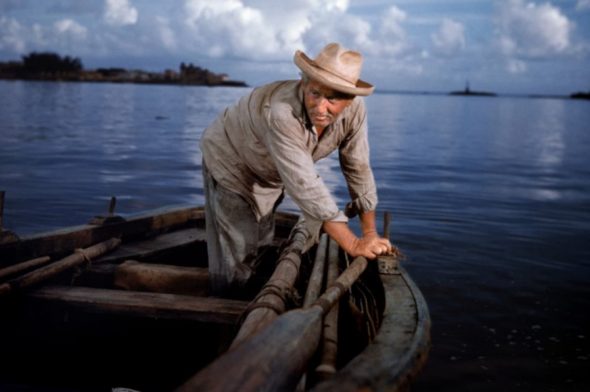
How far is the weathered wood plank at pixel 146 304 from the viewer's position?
3160mm

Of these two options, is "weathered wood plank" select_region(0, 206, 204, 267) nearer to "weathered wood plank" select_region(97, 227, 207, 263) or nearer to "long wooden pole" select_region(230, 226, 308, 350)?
"weathered wood plank" select_region(97, 227, 207, 263)

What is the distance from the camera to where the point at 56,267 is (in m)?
3.61

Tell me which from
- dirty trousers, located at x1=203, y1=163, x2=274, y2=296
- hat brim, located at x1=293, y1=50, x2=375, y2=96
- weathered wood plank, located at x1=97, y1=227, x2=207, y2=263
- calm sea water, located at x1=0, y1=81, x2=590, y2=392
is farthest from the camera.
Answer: calm sea water, located at x1=0, y1=81, x2=590, y2=392

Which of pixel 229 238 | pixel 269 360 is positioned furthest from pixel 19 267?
pixel 269 360

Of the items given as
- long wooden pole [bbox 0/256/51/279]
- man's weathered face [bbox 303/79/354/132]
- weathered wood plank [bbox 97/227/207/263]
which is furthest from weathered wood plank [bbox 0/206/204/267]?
man's weathered face [bbox 303/79/354/132]

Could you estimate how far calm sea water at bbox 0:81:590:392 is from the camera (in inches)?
199

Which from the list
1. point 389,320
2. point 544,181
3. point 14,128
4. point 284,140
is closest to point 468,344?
point 389,320

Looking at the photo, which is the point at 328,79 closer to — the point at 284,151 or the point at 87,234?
the point at 284,151

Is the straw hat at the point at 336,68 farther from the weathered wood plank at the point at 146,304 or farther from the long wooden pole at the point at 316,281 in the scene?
the weathered wood plank at the point at 146,304

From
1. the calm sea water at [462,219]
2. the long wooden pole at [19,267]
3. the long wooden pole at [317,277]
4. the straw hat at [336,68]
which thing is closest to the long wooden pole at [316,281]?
the long wooden pole at [317,277]

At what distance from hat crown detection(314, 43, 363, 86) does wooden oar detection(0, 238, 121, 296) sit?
214 cm

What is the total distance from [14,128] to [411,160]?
18.0 meters

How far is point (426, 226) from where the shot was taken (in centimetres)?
973

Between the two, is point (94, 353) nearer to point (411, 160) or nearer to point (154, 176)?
point (154, 176)
